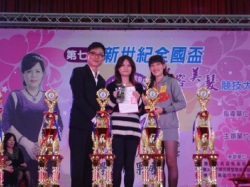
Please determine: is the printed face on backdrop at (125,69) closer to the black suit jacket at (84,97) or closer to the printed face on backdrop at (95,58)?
the black suit jacket at (84,97)

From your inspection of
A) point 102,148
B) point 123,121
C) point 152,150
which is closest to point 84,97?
point 123,121

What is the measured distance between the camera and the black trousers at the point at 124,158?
5.57 m

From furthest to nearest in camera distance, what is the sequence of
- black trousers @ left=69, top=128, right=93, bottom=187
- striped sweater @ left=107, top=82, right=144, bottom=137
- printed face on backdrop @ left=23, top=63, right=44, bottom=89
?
printed face on backdrop @ left=23, top=63, right=44, bottom=89
black trousers @ left=69, top=128, right=93, bottom=187
striped sweater @ left=107, top=82, right=144, bottom=137

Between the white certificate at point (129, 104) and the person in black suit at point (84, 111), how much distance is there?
2.27 ft

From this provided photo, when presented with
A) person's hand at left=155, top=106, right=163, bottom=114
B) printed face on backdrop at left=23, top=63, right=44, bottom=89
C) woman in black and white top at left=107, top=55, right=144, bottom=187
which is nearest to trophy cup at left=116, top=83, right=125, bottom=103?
woman in black and white top at left=107, top=55, right=144, bottom=187

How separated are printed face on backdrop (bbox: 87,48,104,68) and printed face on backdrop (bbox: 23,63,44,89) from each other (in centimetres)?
63

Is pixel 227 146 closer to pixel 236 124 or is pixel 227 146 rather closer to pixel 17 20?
pixel 236 124

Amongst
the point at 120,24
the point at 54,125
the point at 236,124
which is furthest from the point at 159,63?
the point at 54,125

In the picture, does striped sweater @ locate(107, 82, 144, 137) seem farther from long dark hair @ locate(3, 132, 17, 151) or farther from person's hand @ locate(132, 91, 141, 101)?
long dark hair @ locate(3, 132, 17, 151)

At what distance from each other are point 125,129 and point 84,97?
1.13 m

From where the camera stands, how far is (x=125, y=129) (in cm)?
574

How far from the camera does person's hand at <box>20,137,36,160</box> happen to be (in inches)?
270

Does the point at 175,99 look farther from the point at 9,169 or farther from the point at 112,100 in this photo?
the point at 9,169
